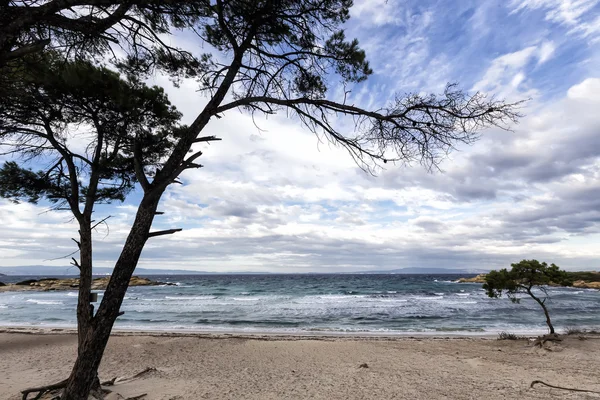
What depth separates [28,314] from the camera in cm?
2325

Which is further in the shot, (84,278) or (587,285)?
(587,285)

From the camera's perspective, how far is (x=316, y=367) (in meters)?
8.28

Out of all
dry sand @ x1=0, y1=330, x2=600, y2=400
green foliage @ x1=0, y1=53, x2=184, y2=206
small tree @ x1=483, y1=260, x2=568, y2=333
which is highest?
green foliage @ x1=0, y1=53, x2=184, y2=206

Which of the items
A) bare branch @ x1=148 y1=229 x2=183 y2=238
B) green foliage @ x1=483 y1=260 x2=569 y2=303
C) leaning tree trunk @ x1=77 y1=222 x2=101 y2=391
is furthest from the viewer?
green foliage @ x1=483 y1=260 x2=569 y2=303

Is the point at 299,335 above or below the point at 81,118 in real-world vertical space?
below

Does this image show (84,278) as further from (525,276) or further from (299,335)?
(525,276)

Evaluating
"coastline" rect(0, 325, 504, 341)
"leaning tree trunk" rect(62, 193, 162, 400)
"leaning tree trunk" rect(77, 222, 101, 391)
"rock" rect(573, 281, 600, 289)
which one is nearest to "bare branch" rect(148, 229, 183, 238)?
"leaning tree trunk" rect(62, 193, 162, 400)

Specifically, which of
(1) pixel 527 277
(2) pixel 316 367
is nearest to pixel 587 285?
(1) pixel 527 277

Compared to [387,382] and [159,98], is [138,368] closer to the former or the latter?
[387,382]

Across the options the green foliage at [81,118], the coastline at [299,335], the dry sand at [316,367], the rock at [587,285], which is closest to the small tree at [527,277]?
the dry sand at [316,367]

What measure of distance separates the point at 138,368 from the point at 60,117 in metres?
6.35

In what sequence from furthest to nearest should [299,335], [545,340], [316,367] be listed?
[299,335] → [545,340] → [316,367]

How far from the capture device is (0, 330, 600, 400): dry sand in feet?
20.2

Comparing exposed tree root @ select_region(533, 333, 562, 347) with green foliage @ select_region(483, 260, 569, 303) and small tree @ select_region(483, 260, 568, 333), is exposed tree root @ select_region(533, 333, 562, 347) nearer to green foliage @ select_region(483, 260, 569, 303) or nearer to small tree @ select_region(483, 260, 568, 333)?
small tree @ select_region(483, 260, 568, 333)
